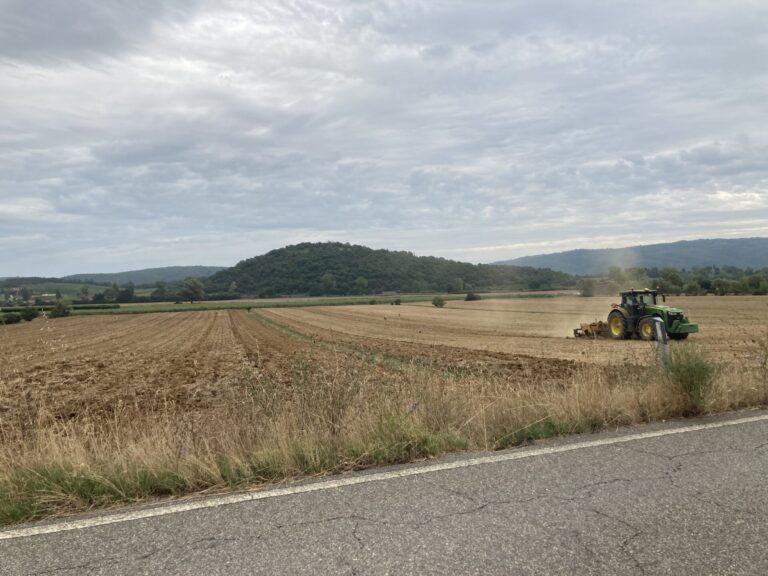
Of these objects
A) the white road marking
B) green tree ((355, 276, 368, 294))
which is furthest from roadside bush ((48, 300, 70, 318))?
the white road marking

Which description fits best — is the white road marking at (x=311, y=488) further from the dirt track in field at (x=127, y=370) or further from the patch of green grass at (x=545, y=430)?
the dirt track in field at (x=127, y=370)

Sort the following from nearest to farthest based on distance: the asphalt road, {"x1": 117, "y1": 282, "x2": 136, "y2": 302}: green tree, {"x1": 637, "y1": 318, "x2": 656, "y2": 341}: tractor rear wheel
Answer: the asphalt road → {"x1": 637, "y1": 318, "x2": 656, "y2": 341}: tractor rear wheel → {"x1": 117, "y1": 282, "x2": 136, "y2": 302}: green tree

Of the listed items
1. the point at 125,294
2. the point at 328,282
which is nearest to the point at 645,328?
the point at 125,294

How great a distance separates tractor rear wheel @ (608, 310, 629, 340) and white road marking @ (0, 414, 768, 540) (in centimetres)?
1992

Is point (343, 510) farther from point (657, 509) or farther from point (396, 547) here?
point (657, 509)

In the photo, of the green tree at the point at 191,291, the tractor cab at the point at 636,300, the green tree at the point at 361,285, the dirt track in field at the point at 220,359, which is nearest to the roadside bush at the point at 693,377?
the dirt track in field at the point at 220,359

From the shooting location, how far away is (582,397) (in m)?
6.59

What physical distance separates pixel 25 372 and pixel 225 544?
954 inches

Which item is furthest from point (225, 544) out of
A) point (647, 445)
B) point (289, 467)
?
point (647, 445)

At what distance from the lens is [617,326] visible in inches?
997

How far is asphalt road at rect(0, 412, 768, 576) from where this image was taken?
10.1ft

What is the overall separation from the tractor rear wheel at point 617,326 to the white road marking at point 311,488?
19.9m

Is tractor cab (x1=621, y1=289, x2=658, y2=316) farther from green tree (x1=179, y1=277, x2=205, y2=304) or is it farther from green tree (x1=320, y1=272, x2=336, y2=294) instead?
green tree (x1=320, y1=272, x2=336, y2=294)

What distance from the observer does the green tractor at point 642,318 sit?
76.6 ft
